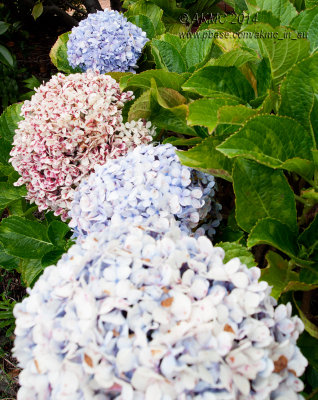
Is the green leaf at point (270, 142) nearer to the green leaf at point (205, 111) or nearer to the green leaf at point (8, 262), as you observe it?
the green leaf at point (205, 111)

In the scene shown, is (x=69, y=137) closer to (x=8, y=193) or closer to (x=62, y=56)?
(x=8, y=193)

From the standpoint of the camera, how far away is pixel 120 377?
0.62 m

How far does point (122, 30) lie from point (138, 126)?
55 cm

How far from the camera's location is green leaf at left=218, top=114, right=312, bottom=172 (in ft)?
2.79

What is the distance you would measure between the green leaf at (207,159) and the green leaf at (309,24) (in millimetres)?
453

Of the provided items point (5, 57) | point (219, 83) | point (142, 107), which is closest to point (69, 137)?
point (142, 107)

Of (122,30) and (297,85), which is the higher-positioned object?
(297,85)

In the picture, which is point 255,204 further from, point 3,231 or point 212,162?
point 3,231

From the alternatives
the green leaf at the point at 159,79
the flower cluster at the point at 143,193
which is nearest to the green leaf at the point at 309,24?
the green leaf at the point at 159,79

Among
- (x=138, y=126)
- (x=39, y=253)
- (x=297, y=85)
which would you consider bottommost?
(x=39, y=253)

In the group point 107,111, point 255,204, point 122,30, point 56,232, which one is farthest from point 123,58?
→ point 255,204

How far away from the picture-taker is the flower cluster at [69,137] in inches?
53.3

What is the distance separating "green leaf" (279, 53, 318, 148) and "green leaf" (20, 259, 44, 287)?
1.01 m

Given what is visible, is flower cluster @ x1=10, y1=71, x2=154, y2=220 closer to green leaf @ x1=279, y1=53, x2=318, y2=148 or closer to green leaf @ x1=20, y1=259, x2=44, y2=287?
green leaf @ x1=20, y1=259, x2=44, y2=287
